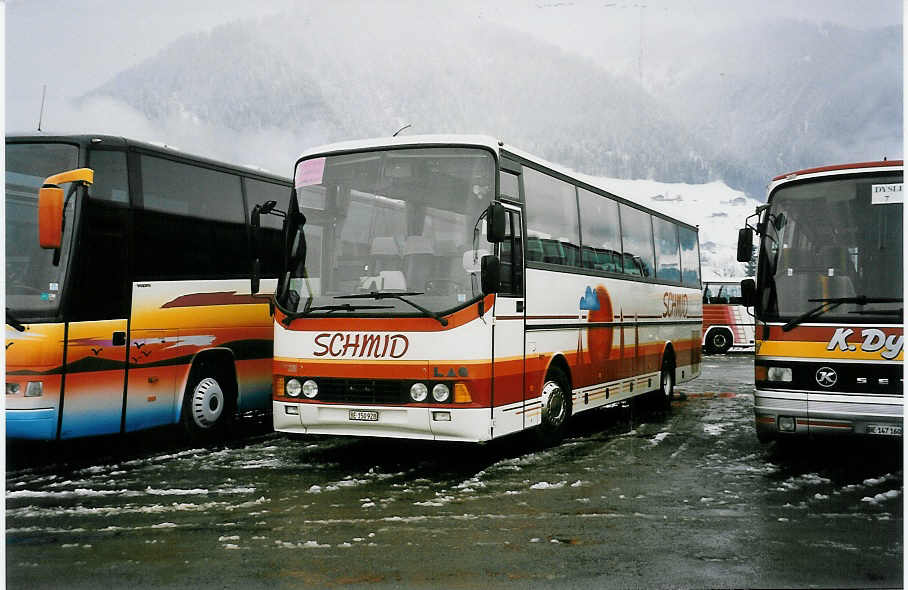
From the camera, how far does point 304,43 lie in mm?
10422

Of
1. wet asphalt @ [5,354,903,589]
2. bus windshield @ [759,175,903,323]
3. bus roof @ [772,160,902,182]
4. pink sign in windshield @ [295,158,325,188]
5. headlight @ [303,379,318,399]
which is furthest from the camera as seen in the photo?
pink sign in windshield @ [295,158,325,188]

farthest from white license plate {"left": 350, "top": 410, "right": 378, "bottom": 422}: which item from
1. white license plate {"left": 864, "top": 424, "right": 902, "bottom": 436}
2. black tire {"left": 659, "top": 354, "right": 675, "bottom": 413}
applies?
black tire {"left": 659, "top": 354, "right": 675, "bottom": 413}

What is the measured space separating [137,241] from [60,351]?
55.7 inches

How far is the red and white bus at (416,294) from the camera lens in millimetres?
8039

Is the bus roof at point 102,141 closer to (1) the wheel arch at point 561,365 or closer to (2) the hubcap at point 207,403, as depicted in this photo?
(2) the hubcap at point 207,403

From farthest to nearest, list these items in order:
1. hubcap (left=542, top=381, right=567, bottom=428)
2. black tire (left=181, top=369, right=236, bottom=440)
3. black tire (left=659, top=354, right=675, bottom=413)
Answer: black tire (left=659, top=354, right=675, bottom=413) → black tire (left=181, top=369, right=236, bottom=440) → hubcap (left=542, top=381, right=567, bottom=428)

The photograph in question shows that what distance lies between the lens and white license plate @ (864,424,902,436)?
7.59 m

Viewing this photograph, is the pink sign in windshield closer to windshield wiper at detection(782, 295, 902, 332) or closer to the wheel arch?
the wheel arch

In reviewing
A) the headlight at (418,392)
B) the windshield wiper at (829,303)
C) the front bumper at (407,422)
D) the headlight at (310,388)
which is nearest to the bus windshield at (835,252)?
the windshield wiper at (829,303)

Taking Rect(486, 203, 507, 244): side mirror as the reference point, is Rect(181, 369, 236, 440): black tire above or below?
below

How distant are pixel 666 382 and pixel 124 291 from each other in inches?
323

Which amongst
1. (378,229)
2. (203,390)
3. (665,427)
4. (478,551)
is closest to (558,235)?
(378,229)

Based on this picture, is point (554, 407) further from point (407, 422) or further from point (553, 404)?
point (407, 422)

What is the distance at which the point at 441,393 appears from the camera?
8016mm
